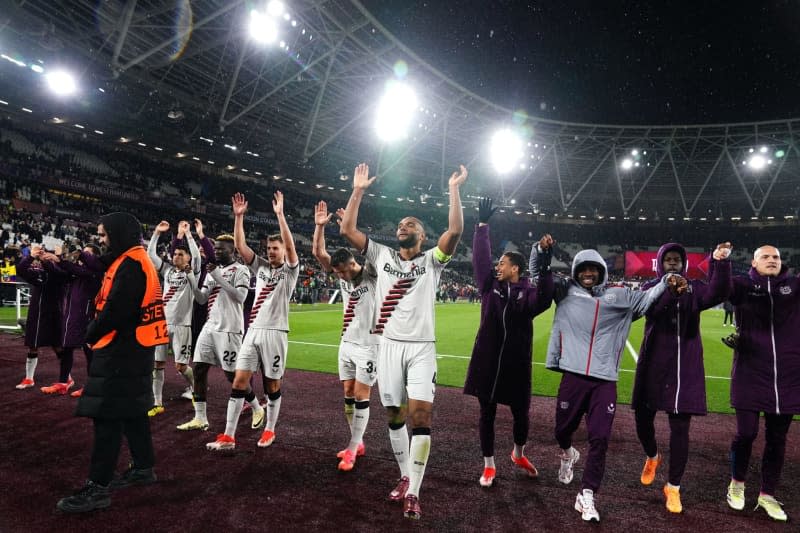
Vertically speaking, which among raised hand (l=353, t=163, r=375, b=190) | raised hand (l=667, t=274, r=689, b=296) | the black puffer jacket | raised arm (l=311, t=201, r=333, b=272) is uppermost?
raised hand (l=353, t=163, r=375, b=190)

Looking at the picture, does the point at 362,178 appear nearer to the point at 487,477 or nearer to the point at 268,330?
the point at 268,330

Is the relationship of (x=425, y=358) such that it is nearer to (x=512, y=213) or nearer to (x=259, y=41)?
(x=259, y=41)

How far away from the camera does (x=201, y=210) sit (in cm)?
4006

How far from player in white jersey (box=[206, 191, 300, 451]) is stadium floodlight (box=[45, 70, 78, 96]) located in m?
22.3

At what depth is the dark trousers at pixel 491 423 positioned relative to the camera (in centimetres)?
470

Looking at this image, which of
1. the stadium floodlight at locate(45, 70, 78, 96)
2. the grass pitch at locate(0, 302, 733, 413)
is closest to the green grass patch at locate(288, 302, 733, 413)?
the grass pitch at locate(0, 302, 733, 413)

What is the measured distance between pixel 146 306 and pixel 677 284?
4257 millimetres

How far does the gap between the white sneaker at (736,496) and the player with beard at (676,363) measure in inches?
17.8

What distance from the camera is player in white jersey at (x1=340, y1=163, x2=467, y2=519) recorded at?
408 cm

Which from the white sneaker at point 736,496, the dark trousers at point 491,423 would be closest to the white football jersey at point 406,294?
the dark trousers at point 491,423

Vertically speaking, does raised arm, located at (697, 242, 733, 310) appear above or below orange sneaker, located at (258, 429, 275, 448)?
above

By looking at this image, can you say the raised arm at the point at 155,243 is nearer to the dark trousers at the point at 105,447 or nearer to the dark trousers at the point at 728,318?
the dark trousers at the point at 105,447

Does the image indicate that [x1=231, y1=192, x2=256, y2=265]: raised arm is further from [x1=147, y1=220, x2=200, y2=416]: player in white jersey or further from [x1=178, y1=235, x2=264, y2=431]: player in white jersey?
[x1=147, y1=220, x2=200, y2=416]: player in white jersey

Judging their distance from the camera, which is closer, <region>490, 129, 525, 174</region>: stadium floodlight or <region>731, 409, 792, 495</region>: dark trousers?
<region>731, 409, 792, 495</region>: dark trousers
